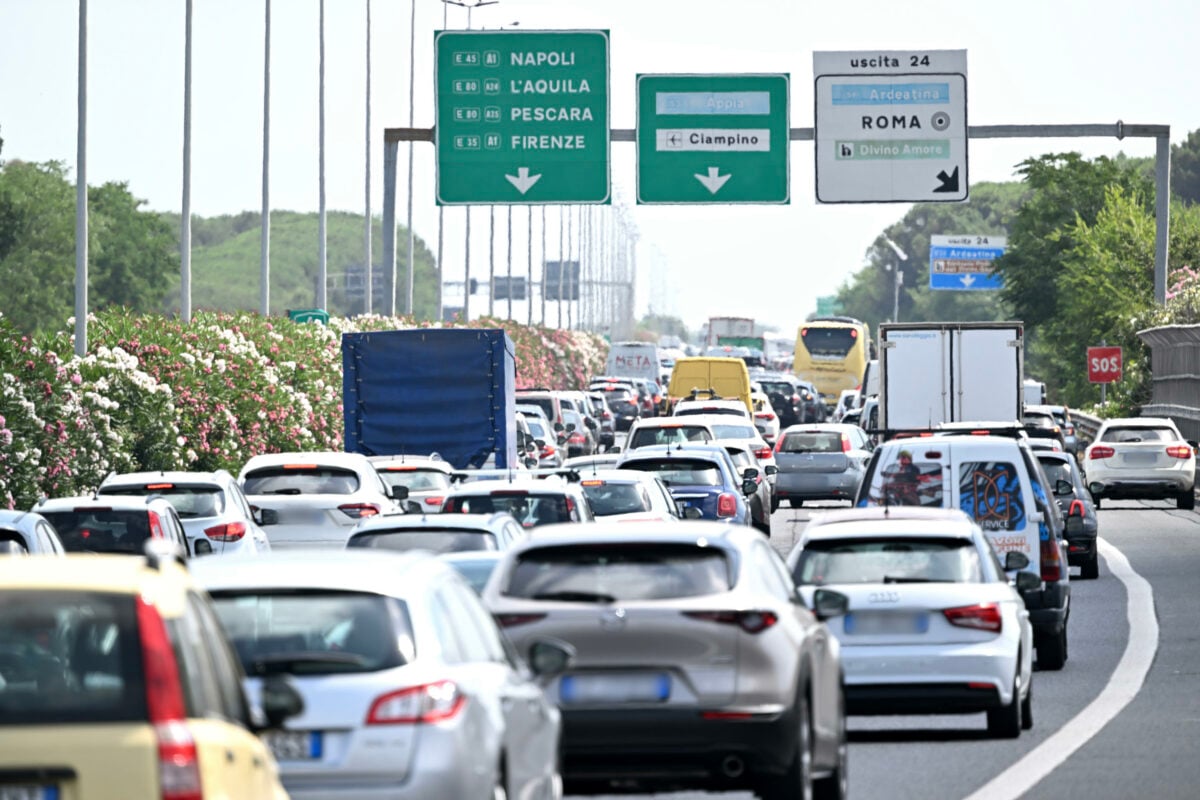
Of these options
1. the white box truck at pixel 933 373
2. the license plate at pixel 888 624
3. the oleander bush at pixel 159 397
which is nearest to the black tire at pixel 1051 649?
the license plate at pixel 888 624

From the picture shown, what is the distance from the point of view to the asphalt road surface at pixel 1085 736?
42.1ft

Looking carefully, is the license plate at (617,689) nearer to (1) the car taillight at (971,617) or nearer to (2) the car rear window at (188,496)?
(1) the car taillight at (971,617)

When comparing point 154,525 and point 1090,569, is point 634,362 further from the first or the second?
point 154,525

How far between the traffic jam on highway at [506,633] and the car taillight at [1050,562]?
0.07ft

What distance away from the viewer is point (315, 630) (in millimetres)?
9453

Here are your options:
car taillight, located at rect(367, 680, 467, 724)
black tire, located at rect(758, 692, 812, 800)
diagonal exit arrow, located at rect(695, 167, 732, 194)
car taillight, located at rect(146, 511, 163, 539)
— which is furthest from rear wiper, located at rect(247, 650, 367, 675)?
diagonal exit arrow, located at rect(695, 167, 732, 194)

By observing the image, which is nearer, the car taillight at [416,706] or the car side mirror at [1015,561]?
the car taillight at [416,706]

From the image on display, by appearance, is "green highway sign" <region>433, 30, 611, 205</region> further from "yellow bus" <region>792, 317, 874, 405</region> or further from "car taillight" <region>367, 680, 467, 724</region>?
"yellow bus" <region>792, 317, 874, 405</region>

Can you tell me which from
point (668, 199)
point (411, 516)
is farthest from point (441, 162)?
point (411, 516)

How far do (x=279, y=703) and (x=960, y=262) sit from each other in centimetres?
14626

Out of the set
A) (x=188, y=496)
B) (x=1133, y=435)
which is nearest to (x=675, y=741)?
(x=188, y=496)

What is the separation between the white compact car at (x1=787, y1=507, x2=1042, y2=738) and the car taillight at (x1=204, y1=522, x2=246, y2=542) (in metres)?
9.40

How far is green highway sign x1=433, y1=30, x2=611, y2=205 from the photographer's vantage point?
4194 centimetres

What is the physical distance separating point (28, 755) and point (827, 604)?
292 inches
